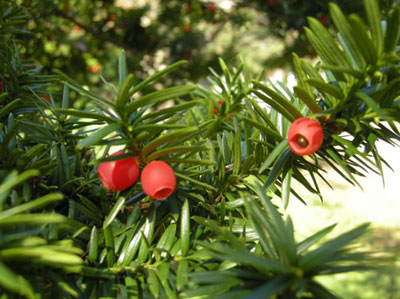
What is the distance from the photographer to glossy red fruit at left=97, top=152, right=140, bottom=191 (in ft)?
1.00

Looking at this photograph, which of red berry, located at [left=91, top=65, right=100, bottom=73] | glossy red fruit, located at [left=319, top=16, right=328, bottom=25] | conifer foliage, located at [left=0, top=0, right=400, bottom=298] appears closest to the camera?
conifer foliage, located at [left=0, top=0, right=400, bottom=298]

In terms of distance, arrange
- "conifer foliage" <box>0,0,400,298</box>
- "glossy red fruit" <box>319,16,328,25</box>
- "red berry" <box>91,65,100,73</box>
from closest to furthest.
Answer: "conifer foliage" <box>0,0,400,298</box>, "glossy red fruit" <box>319,16,328,25</box>, "red berry" <box>91,65,100,73</box>

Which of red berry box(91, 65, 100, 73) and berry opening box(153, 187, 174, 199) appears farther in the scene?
red berry box(91, 65, 100, 73)

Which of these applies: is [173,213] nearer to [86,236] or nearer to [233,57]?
[86,236]

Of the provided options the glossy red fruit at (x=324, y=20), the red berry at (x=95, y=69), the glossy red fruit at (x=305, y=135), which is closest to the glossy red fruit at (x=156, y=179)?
the glossy red fruit at (x=305, y=135)

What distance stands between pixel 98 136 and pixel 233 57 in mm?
1702

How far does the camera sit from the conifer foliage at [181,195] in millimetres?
243

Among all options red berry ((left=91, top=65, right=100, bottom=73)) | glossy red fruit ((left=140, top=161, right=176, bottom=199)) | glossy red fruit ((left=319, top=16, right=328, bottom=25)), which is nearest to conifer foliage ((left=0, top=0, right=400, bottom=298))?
glossy red fruit ((left=140, top=161, right=176, bottom=199))

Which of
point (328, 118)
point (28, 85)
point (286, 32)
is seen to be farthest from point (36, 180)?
point (286, 32)

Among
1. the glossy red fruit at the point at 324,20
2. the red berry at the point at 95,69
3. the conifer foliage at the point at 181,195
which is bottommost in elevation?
Answer: the conifer foliage at the point at 181,195

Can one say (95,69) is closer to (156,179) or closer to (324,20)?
(324,20)

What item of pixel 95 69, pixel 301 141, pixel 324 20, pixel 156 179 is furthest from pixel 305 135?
pixel 95 69

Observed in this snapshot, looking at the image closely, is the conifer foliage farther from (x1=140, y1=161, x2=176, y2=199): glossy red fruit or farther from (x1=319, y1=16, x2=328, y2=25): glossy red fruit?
(x1=319, y1=16, x2=328, y2=25): glossy red fruit

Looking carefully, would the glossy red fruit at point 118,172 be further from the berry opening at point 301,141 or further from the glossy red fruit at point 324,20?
the glossy red fruit at point 324,20
